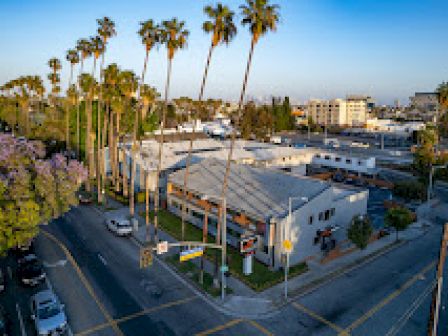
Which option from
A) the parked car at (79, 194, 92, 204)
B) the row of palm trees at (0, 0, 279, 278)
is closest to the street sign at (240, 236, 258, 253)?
the row of palm trees at (0, 0, 279, 278)

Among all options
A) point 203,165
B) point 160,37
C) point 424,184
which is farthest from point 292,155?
point 160,37

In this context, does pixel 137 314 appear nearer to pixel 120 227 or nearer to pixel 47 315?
pixel 47 315

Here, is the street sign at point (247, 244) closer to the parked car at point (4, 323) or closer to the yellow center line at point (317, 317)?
the yellow center line at point (317, 317)

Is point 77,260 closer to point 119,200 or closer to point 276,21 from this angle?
point 119,200

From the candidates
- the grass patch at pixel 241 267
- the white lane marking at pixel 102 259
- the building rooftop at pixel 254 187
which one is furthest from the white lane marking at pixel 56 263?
the building rooftop at pixel 254 187

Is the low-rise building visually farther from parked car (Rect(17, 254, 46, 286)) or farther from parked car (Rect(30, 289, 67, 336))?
parked car (Rect(17, 254, 46, 286))
